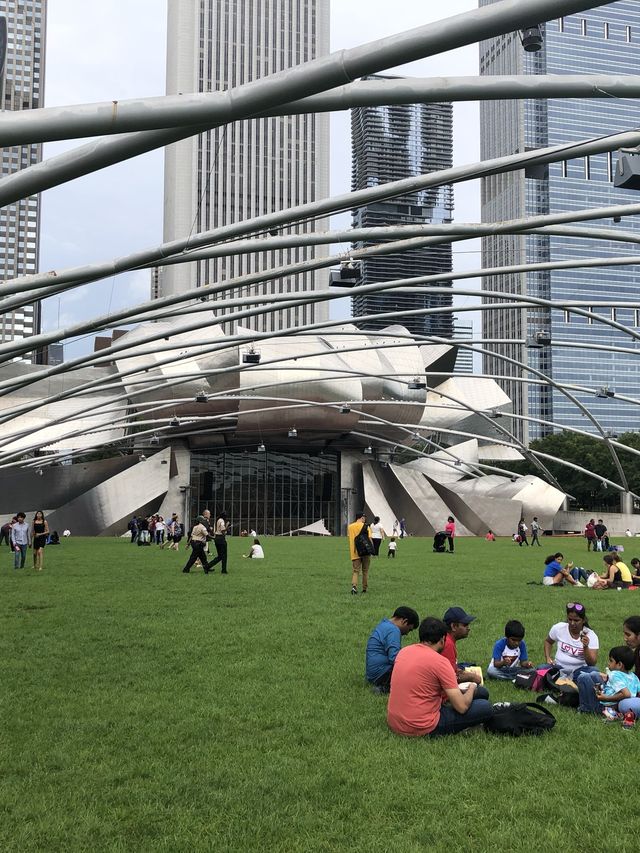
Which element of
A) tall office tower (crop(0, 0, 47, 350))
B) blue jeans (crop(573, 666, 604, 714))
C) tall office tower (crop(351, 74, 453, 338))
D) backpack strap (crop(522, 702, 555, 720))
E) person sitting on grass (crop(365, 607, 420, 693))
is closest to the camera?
backpack strap (crop(522, 702, 555, 720))

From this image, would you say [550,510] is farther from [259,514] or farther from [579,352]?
[579,352]

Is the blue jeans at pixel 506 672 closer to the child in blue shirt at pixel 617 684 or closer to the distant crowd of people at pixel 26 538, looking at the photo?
the child in blue shirt at pixel 617 684

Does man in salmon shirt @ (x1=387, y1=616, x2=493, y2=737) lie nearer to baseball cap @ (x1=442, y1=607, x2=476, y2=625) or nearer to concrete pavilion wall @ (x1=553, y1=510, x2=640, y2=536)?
baseball cap @ (x1=442, y1=607, x2=476, y2=625)

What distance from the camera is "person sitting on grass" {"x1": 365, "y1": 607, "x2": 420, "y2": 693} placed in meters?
7.70

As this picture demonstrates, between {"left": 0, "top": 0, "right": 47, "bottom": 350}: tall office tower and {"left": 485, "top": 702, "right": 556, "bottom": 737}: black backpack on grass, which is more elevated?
{"left": 0, "top": 0, "right": 47, "bottom": 350}: tall office tower

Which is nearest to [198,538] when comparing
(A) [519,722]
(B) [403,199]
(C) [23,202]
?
(B) [403,199]

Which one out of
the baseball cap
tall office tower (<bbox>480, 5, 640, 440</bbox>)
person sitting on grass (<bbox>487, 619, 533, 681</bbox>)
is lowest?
person sitting on grass (<bbox>487, 619, 533, 681</bbox>)

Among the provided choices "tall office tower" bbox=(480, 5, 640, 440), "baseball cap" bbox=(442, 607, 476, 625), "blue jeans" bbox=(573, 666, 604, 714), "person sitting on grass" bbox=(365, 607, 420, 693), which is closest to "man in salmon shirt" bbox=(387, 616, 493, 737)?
"blue jeans" bbox=(573, 666, 604, 714)

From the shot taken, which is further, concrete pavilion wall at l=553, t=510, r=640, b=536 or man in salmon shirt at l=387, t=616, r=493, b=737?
concrete pavilion wall at l=553, t=510, r=640, b=536

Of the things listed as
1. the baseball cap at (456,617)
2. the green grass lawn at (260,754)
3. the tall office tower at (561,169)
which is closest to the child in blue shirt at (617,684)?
the green grass lawn at (260,754)

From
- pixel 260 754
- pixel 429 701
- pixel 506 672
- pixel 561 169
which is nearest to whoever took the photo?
pixel 260 754

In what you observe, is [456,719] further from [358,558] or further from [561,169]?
[561,169]

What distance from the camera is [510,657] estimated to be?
8.28 metres

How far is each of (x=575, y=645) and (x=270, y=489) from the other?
54.9m
